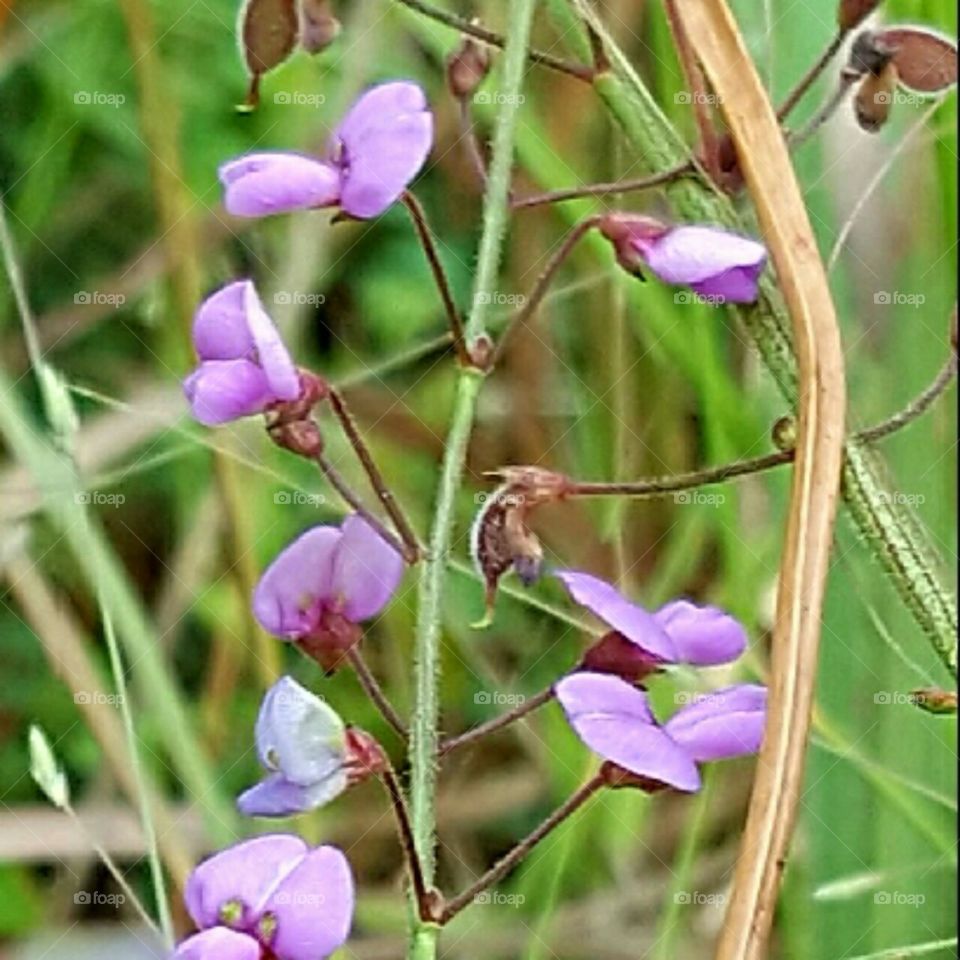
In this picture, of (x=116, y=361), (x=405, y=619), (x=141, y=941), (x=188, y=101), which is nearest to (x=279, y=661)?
(x=405, y=619)

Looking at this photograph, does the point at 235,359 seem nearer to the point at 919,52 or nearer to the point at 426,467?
the point at 919,52

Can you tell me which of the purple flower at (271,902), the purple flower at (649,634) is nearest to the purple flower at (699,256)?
the purple flower at (649,634)

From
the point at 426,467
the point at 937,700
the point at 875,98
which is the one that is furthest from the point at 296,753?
the point at 426,467

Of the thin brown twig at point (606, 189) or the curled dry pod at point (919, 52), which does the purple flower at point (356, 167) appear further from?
the curled dry pod at point (919, 52)

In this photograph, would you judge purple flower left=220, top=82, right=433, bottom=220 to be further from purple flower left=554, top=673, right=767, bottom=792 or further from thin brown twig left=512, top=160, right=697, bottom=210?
purple flower left=554, top=673, right=767, bottom=792

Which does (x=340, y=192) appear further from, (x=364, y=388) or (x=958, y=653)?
(x=364, y=388)
